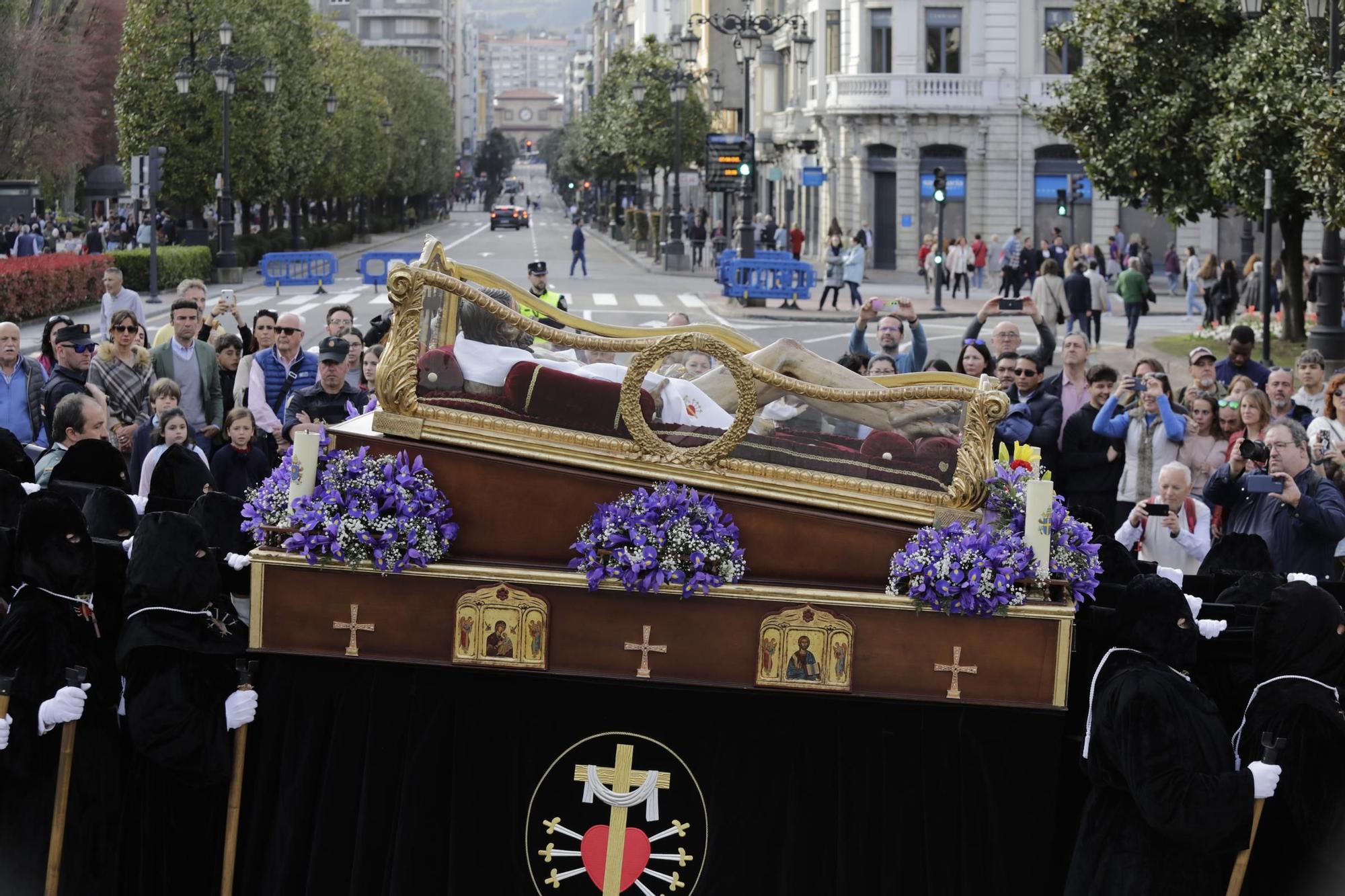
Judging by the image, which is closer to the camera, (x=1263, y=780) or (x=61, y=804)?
(x=1263, y=780)

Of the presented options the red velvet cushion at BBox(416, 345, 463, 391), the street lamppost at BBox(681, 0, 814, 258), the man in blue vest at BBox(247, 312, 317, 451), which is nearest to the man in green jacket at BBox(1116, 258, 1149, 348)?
the street lamppost at BBox(681, 0, 814, 258)

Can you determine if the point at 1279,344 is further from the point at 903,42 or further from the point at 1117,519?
the point at 903,42

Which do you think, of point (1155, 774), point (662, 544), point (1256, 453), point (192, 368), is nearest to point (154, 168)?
point (192, 368)

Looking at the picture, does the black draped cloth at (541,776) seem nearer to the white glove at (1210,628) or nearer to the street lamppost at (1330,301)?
the white glove at (1210,628)

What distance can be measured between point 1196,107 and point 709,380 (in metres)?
23.1

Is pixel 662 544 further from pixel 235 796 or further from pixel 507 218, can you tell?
pixel 507 218

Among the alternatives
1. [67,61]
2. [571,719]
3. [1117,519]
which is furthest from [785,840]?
[67,61]

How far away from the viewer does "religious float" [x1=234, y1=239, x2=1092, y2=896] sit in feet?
19.6

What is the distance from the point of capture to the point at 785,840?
6211 millimetres

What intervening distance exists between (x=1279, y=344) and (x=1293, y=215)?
204 cm

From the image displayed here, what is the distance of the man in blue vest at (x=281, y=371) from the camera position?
1140 centimetres

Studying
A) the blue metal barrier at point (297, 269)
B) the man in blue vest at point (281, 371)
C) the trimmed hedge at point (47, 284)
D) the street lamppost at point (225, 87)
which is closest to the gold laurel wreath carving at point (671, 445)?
the man in blue vest at point (281, 371)

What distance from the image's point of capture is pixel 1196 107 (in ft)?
90.2

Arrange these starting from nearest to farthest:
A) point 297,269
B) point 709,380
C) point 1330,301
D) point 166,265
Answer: point 709,380 < point 1330,301 < point 166,265 < point 297,269
